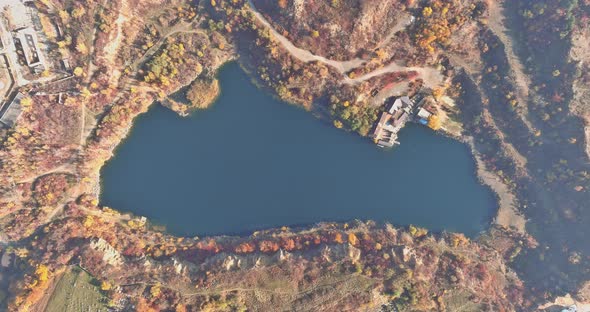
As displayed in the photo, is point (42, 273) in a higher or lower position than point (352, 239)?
lower

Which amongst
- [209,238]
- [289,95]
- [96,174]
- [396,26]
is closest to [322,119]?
[289,95]

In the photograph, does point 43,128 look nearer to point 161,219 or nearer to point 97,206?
point 97,206

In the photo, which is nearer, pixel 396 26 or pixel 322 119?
pixel 396 26

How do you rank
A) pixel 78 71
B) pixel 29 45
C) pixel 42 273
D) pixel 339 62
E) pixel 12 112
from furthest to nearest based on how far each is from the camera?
1. pixel 339 62
2. pixel 78 71
3. pixel 29 45
4. pixel 12 112
5. pixel 42 273

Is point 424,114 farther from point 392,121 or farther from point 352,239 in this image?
point 352,239

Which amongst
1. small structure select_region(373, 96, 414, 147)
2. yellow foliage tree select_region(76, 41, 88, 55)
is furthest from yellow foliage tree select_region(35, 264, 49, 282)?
small structure select_region(373, 96, 414, 147)

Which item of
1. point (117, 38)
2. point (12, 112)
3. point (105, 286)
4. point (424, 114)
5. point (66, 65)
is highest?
point (424, 114)

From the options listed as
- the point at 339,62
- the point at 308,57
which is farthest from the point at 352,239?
the point at 308,57
